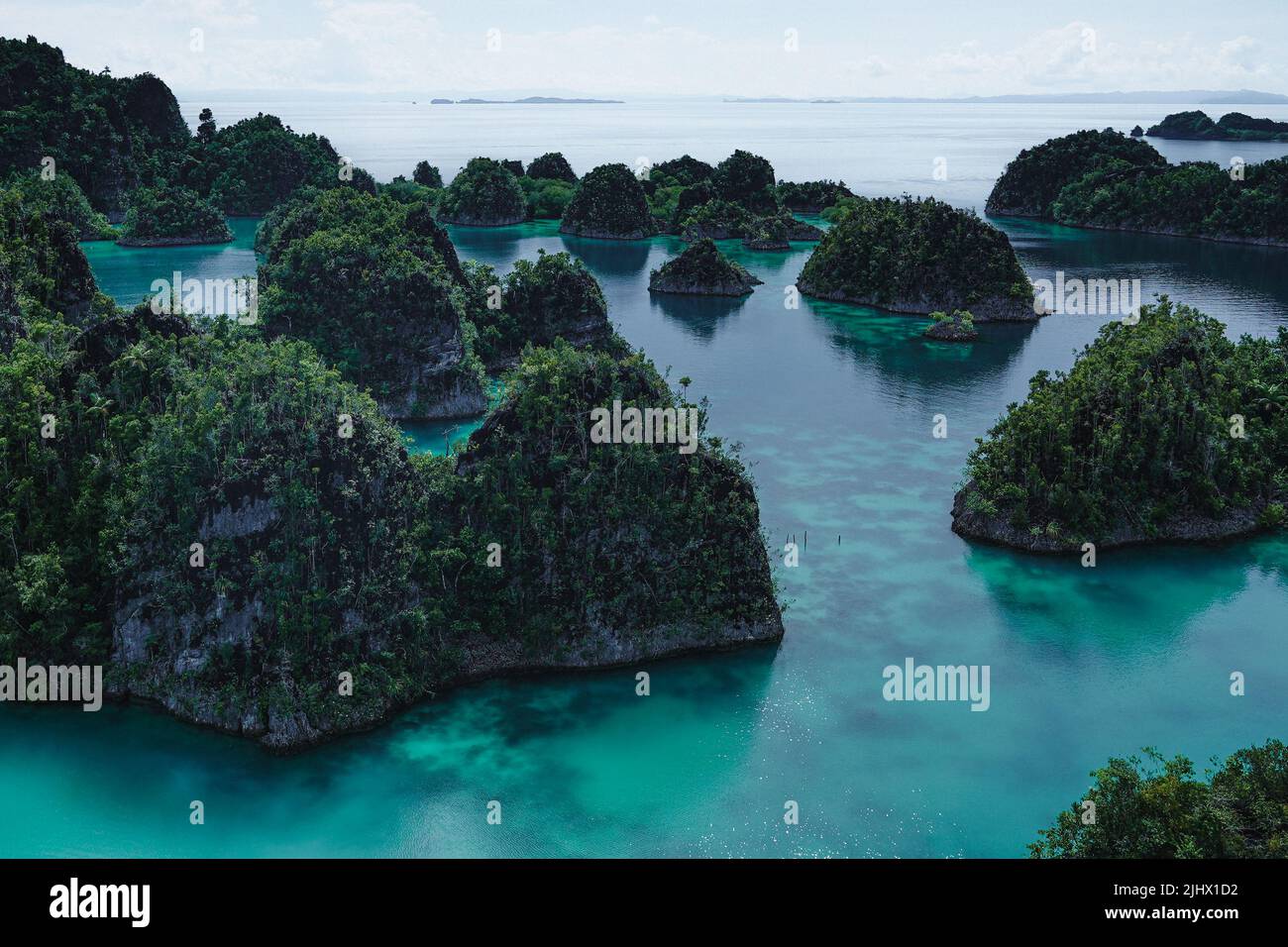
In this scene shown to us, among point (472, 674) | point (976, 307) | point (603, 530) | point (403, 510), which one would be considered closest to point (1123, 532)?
point (603, 530)

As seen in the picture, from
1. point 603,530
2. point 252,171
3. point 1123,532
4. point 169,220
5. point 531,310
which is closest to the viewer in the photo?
point 603,530

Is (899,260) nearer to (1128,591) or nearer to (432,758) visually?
(1128,591)

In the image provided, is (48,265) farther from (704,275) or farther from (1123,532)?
(704,275)

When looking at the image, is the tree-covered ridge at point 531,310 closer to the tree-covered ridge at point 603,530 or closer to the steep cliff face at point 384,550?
the steep cliff face at point 384,550

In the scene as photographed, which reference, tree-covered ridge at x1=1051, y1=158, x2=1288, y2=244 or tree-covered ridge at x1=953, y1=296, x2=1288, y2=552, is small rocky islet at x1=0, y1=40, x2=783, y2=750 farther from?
tree-covered ridge at x1=1051, y1=158, x2=1288, y2=244

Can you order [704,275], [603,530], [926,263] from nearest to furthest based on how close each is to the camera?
[603,530], [926,263], [704,275]

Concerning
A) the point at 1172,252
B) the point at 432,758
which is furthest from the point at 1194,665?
the point at 1172,252

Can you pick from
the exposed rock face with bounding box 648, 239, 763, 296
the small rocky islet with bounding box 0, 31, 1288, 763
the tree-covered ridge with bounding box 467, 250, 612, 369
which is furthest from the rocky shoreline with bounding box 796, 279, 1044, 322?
the small rocky islet with bounding box 0, 31, 1288, 763
